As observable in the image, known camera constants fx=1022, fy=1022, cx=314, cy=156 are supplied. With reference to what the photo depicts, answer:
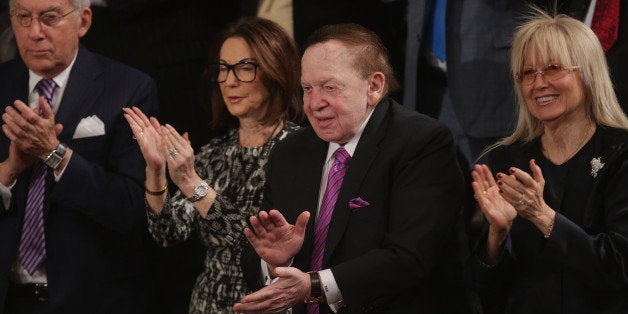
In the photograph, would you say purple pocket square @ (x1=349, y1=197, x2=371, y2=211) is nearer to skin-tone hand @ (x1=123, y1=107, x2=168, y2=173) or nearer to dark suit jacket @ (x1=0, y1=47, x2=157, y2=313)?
skin-tone hand @ (x1=123, y1=107, x2=168, y2=173)

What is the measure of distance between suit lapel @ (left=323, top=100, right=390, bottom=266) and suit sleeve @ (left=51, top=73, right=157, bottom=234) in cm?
100

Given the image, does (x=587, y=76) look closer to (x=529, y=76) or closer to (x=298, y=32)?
(x=529, y=76)

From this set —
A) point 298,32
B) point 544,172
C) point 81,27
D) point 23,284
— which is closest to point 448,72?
point 298,32

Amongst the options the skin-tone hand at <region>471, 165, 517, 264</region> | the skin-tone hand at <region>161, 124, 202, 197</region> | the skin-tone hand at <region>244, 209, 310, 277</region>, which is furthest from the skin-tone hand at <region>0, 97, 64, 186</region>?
the skin-tone hand at <region>471, 165, 517, 264</region>

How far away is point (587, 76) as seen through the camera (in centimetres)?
319

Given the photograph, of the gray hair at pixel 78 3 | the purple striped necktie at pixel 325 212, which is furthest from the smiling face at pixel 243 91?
the purple striped necktie at pixel 325 212

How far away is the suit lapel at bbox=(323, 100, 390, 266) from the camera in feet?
9.96

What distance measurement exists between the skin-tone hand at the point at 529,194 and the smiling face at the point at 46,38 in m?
1.76

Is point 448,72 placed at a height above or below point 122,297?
above

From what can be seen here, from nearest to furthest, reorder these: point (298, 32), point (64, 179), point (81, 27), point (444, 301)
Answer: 1. point (444, 301)
2. point (64, 179)
3. point (81, 27)
4. point (298, 32)

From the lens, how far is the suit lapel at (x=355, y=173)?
304 centimetres

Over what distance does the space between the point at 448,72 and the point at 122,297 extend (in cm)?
153

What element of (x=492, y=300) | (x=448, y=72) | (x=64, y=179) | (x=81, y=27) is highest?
(x=81, y=27)

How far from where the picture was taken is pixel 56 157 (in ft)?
11.7
